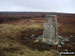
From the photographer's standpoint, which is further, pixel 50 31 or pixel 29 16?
pixel 29 16

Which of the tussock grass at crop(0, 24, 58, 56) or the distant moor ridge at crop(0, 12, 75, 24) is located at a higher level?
the distant moor ridge at crop(0, 12, 75, 24)

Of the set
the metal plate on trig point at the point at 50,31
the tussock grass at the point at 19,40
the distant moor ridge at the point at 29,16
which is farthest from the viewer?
the distant moor ridge at the point at 29,16

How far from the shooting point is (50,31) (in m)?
3.62

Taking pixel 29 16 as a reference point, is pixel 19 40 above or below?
below

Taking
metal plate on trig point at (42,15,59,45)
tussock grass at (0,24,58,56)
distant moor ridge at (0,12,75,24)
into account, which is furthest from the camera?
distant moor ridge at (0,12,75,24)

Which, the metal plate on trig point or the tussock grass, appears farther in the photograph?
the metal plate on trig point

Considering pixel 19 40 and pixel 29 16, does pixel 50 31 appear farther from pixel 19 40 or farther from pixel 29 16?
pixel 19 40

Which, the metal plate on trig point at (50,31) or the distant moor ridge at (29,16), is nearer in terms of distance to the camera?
the metal plate on trig point at (50,31)

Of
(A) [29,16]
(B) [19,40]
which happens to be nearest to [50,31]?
(A) [29,16]

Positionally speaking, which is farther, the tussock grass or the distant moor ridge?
the distant moor ridge

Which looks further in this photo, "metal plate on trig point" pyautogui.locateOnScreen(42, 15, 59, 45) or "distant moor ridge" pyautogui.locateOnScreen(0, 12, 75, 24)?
"distant moor ridge" pyautogui.locateOnScreen(0, 12, 75, 24)

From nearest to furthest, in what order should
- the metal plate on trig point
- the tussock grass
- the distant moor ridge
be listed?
the tussock grass < the metal plate on trig point < the distant moor ridge

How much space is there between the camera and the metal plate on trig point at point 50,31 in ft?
11.7

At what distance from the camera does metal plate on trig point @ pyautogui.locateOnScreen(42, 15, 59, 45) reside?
141 inches
